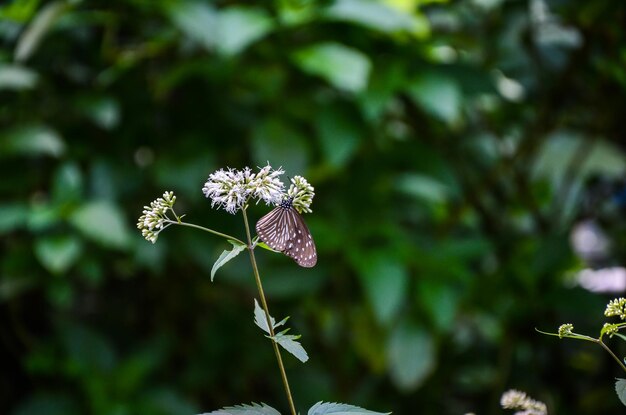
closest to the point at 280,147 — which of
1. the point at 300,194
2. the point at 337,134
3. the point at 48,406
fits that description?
the point at 337,134

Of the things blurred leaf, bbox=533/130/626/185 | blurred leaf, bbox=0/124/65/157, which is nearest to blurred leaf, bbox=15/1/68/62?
blurred leaf, bbox=0/124/65/157

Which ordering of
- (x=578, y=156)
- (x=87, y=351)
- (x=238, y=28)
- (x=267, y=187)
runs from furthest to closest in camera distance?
(x=578, y=156)
(x=87, y=351)
(x=238, y=28)
(x=267, y=187)

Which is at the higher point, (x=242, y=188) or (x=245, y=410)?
(x=242, y=188)

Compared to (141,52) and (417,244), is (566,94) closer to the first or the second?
(417,244)

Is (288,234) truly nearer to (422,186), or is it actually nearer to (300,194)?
(300,194)

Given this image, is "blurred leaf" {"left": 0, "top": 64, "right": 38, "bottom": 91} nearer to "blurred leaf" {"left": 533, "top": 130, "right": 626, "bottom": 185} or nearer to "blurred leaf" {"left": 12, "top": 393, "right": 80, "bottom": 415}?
"blurred leaf" {"left": 12, "top": 393, "right": 80, "bottom": 415}

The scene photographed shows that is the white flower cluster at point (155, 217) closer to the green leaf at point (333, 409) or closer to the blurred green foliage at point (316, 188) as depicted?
the green leaf at point (333, 409)
